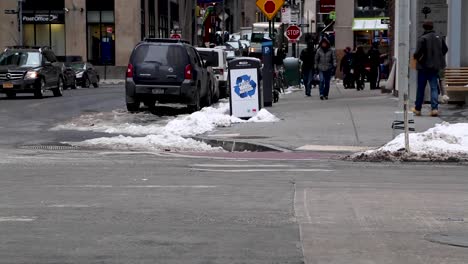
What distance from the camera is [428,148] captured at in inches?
522

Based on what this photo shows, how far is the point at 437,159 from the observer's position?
13.0 meters

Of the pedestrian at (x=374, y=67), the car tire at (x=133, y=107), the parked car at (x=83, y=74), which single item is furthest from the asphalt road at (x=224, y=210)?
the parked car at (x=83, y=74)

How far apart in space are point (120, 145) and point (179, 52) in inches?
274

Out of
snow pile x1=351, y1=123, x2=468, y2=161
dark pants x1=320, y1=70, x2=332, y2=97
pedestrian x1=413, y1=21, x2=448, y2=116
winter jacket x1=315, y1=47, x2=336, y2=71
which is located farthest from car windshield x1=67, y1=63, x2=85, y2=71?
snow pile x1=351, y1=123, x2=468, y2=161

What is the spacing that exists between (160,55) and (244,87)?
9.27 ft

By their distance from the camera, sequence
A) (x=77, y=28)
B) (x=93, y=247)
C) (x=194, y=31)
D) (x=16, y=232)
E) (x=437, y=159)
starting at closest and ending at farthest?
(x=93, y=247), (x=16, y=232), (x=437, y=159), (x=77, y=28), (x=194, y=31)

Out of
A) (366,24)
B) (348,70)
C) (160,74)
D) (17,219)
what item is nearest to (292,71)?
(348,70)

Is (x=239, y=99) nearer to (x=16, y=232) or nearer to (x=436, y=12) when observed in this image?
(x=436, y=12)

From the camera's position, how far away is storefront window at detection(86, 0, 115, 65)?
57.5 metres

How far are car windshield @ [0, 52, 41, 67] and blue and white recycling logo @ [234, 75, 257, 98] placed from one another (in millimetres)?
12380

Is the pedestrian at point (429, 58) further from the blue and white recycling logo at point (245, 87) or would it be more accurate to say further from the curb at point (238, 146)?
the curb at point (238, 146)

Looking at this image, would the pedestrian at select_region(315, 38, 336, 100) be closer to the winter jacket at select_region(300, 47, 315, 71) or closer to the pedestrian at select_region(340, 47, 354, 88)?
the winter jacket at select_region(300, 47, 315, 71)

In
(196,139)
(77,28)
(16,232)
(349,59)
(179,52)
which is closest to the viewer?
(16,232)

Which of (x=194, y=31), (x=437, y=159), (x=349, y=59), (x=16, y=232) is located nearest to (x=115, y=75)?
(x=194, y=31)
